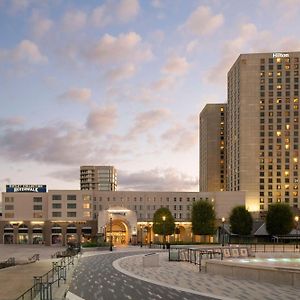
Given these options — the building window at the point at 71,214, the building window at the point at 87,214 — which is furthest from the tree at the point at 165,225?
the building window at the point at 71,214

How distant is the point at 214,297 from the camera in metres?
28.8

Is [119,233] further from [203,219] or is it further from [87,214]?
[203,219]

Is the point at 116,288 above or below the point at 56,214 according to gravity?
above

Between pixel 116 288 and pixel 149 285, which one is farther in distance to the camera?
pixel 149 285

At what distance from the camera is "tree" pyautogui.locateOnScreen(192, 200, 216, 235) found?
363ft

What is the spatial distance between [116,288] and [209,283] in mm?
7173

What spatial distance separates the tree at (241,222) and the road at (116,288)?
75340 millimetres

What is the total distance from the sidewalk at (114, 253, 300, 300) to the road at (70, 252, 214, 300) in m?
1.45

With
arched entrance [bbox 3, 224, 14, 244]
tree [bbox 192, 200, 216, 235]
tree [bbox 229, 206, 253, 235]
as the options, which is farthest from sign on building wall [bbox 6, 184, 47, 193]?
tree [bbox 229, 206, 253, 235]

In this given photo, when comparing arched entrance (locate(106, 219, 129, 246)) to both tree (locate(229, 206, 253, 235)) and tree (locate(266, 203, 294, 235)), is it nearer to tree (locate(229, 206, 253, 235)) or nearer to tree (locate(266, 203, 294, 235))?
tree (locate(229, 206, 253, 235))

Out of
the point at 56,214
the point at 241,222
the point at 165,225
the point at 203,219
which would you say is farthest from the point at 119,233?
the point at 241,222

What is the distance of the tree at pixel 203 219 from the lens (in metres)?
111

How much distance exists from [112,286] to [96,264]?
62.2ft

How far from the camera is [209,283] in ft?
Result: 116
